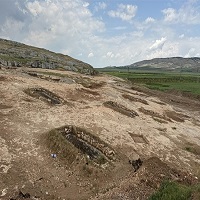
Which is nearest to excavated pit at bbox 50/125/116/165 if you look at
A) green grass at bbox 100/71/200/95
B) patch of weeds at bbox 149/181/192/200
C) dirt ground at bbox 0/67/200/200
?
→ dirt ground at bbox 0/67/200/200

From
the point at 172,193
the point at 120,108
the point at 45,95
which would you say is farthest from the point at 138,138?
the point at 45,95

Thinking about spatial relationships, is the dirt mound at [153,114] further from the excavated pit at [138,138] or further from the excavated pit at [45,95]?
the excavated pit at [45,95]

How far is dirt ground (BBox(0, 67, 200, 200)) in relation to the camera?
81.2ft

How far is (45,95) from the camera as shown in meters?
49.6

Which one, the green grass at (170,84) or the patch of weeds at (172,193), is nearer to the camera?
the patch of weeds at (172,193)

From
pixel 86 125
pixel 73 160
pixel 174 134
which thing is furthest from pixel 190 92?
pixel 73 160

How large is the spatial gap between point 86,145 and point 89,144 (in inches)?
17.3

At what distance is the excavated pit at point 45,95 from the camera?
4724cm

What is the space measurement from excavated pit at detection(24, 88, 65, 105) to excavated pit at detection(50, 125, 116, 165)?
459 inches

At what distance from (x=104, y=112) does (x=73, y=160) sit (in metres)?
17.8

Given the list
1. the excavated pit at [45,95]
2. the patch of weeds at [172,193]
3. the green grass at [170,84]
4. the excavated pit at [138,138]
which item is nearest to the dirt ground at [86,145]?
the excavated pit at [138,138]

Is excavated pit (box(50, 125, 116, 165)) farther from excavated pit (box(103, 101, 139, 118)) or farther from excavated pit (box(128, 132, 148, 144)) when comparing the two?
excavated pit (box(103, 101, 139, 118))

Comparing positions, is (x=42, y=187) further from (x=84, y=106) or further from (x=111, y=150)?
(x=84, y=106)

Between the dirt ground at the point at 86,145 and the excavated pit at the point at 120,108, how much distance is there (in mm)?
200
